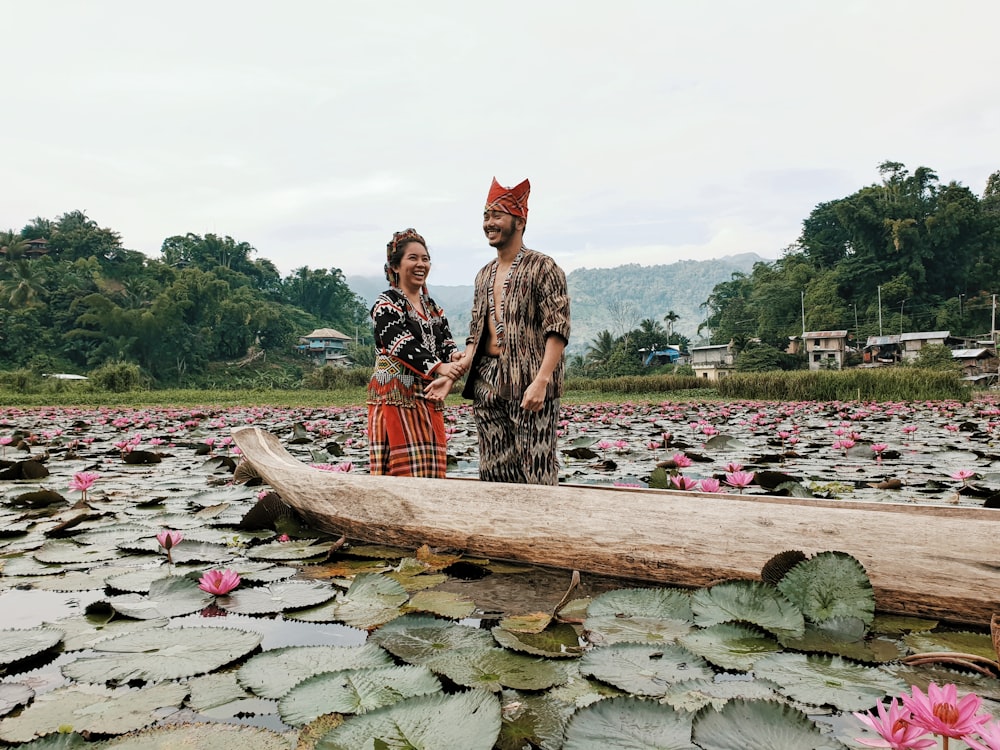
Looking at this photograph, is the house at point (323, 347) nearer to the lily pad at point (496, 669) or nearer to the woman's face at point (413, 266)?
the woman's face at point (413, 266)

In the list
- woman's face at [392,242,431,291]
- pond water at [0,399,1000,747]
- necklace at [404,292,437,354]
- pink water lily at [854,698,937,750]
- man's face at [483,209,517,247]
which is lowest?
pond water at [0,399,1000,747]

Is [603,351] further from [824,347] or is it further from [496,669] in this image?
[496,669]

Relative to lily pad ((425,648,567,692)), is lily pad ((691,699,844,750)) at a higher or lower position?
higher

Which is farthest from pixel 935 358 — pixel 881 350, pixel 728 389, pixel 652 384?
pixel 728 389

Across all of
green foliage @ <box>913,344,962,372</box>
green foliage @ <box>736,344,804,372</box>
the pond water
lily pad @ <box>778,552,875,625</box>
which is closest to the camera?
lily pad @ <box>778,552,875,625</box>

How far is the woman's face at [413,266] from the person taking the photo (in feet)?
10.1

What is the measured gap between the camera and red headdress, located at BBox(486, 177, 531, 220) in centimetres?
273

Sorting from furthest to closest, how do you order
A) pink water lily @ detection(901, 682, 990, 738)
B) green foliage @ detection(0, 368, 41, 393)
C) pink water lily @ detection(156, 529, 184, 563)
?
green foliage @ detection(0, 368, 41, 393) → pink water lily @ detection(156, 529, 184, 563) → pink water lily @ detection(901, 682, 990, 738)

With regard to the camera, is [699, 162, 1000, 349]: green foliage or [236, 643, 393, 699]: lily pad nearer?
[236, 643, 393, 699]: lily pad

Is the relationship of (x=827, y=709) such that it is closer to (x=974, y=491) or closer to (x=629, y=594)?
(x=629, y=594)

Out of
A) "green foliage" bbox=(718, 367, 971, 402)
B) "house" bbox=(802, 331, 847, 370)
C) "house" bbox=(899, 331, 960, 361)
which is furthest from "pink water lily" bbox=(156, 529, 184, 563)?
"house" bbox=(802, 331, 847, 370)

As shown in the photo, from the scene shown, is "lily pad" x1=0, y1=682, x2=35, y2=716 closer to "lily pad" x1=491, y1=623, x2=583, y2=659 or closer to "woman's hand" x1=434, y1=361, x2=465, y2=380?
"lily pad" x1=491, y1=623, x2=583, y2=659

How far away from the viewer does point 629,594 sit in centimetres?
167

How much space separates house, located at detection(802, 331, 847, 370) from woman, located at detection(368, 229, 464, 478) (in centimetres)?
4436
